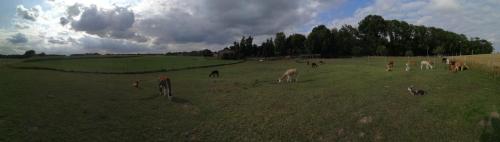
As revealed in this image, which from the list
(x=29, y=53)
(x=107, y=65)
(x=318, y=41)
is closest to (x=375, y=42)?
(x=318, y=41)

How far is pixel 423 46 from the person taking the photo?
124375mm

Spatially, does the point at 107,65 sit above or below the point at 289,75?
above

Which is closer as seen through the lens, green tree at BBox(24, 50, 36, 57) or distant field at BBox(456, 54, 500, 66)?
distant field at BBox(456, 54, 500, 66)

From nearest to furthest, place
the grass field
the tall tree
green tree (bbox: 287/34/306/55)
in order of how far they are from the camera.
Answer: the grass field < green tree (bbox: 287/34/306/55) < the tall tree

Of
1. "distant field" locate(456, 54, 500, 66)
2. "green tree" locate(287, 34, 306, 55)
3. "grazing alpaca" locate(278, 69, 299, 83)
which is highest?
"green tree" locate(287, 34, 306, 55)

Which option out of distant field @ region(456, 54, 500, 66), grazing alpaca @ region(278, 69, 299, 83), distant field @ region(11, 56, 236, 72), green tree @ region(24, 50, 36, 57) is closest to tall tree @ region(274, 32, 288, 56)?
distant field @ region(11, 56, 236, 72)

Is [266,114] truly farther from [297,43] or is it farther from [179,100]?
[297,43]

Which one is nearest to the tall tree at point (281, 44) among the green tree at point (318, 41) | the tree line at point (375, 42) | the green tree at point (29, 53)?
the tree line at point (375, 42)

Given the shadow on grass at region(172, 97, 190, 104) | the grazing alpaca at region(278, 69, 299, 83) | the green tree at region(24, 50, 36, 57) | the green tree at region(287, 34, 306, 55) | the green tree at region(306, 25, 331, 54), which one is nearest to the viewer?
the shadow on grass at region(172, 97, 190, 104)

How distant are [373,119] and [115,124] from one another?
1340 cm

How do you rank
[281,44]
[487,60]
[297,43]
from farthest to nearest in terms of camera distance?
1. [281,44]
2. [297,43]
3. [487,60]

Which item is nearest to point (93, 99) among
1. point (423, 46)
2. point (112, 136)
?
point (112, 136)

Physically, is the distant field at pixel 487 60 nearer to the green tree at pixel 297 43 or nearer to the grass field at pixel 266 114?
the grass field at pixel 266 114

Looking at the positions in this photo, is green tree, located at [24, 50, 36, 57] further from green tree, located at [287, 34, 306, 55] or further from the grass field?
the grass field
